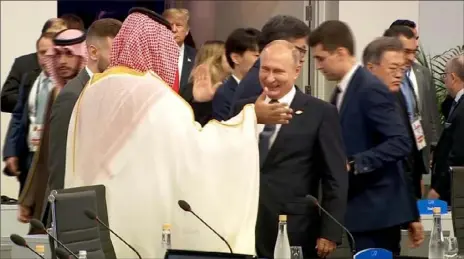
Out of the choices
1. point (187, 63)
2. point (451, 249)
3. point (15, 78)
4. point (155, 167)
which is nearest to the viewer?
point (451, 249)

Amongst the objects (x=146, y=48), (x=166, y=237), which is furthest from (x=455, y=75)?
(x=166, y=237)

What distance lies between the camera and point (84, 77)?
202 inches

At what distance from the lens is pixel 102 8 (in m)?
10.3

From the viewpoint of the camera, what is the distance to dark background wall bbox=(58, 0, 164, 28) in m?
9.73

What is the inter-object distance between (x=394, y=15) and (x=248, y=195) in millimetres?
4819

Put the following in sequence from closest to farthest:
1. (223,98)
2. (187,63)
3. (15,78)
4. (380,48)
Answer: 1. (380,48)
2. (223,98)
3. (15,78)
4. (187,63)

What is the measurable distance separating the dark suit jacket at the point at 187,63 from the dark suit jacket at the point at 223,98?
1.13m

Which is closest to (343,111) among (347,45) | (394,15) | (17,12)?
(347,45)

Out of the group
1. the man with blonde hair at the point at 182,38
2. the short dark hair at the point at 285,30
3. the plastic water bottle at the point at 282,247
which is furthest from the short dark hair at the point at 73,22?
the plastic water bottle at the point at 282,247

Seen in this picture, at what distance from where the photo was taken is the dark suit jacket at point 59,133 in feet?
16.1

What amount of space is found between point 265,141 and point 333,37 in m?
0.72

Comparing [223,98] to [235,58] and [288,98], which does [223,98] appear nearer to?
[235,58]

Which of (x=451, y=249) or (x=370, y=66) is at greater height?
(x=370, y=66)

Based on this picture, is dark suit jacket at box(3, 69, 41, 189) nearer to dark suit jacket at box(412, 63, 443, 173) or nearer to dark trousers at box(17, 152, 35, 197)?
dark trousers at box(17, 152, 35, 197)
